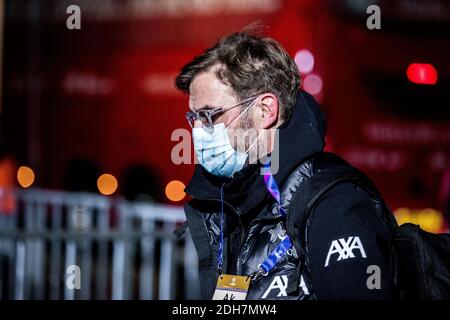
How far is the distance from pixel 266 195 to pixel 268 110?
0.29 meters

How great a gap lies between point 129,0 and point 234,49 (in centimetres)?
801

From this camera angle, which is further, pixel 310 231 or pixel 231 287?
pixel 231 287

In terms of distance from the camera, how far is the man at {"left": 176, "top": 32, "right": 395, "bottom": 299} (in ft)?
8.11

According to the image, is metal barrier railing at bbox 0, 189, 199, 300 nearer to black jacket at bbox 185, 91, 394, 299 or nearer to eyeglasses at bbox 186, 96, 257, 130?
black jacket at bbox 185, 91, 394, 299

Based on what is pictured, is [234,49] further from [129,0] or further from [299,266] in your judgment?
[129,0]

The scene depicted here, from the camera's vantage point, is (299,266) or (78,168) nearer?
(299,266)

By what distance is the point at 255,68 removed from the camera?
9.32ft

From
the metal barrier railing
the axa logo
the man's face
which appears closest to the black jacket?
the axa logo

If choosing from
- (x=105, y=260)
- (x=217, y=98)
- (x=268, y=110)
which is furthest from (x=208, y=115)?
(x=105, y=260)

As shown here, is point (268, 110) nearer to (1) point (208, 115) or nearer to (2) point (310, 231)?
(1) point (208, 115)

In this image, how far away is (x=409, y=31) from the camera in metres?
8.34

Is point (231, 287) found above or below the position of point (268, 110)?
below

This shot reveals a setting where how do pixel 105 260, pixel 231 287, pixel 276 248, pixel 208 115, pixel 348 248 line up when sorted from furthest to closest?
pixel 105 260 < pixel 208 115 < pixel 231 287 < pixel 276 248 < pixel 348 248
